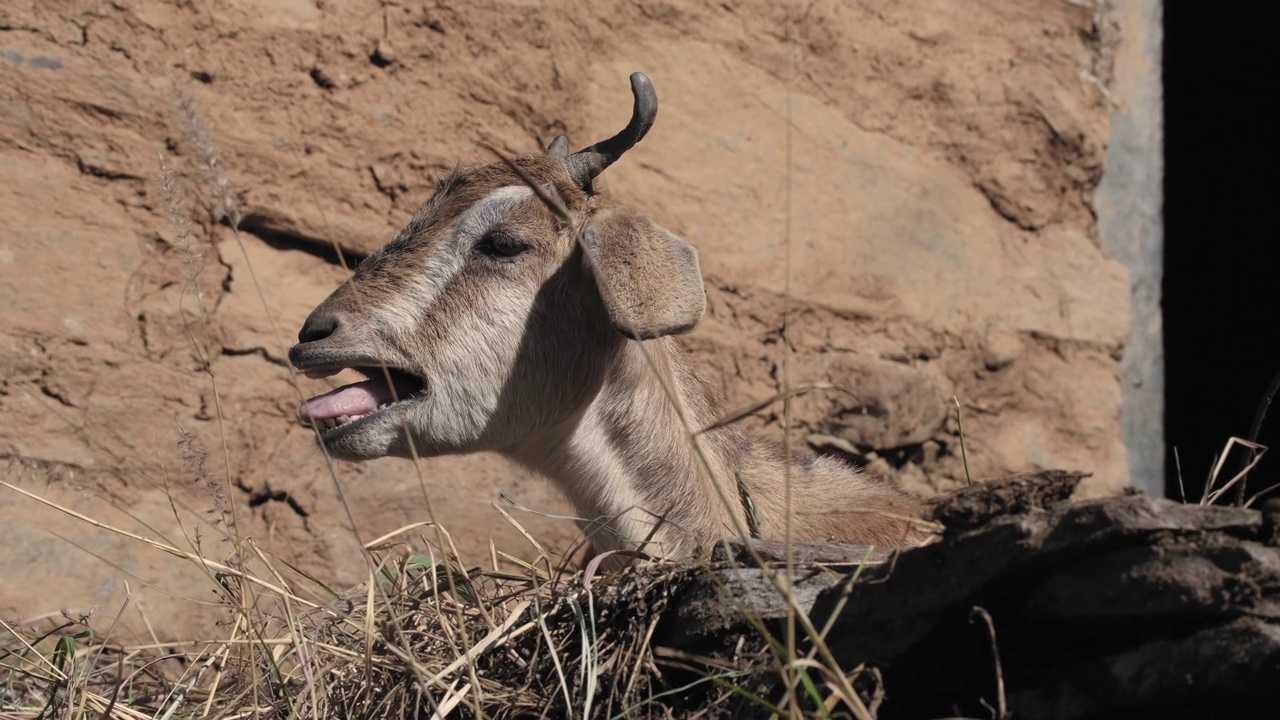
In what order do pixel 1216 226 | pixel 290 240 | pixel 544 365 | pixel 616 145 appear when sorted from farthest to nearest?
pixel 1216 226
pixel 290 240
pixel 616 145
pixel 544 365

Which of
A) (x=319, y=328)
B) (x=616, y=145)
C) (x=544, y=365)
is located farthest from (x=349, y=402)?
(x=616, y=145)

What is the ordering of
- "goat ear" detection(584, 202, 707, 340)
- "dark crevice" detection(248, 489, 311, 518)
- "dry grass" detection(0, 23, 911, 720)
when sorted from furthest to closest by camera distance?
"dark crevice" detection(248, 489, 311, 518) < "goat ear" detection(584, 202, 707, 340) < "dry grass" detection(0, 23, 911, 720)

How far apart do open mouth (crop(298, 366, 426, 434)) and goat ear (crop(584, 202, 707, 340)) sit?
76 centimetres

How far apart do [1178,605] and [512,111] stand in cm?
401

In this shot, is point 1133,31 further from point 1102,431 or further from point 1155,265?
point 1102,431

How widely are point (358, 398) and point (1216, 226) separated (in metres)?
5.58

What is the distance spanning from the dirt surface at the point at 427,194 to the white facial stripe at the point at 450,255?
2.28ft

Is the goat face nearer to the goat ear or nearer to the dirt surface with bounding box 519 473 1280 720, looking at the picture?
the goat ear

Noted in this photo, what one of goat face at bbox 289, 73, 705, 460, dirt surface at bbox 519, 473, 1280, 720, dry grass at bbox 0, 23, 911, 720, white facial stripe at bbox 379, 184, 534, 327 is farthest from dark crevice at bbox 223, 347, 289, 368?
dirt surface at bbox 519, 473, 1280, 720

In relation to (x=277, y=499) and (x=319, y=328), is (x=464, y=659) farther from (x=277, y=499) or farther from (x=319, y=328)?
(x=277, y=499)

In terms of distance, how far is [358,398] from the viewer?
410cm

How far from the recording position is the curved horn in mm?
4332

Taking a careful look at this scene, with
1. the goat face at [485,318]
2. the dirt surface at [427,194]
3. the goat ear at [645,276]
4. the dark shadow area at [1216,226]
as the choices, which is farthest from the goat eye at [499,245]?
the dark shadow area at [1216,226]

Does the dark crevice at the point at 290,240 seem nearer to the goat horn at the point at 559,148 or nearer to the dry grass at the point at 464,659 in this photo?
the goat horn at the point at 559,148
